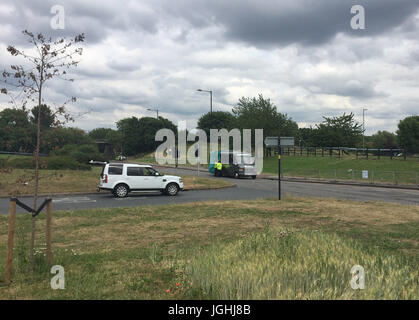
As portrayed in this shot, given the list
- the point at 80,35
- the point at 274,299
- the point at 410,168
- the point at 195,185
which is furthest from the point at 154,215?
the point at 410,168

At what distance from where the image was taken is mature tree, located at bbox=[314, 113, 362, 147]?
61.2 m

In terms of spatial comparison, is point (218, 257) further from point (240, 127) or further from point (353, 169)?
point (240, 127)

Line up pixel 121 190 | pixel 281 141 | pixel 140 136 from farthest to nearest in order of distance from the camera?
1. pixel 140 136
2. pixel 121 190
3. pixel 281 141

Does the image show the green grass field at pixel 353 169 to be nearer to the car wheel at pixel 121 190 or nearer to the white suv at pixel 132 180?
the white suv at pixel 132 180

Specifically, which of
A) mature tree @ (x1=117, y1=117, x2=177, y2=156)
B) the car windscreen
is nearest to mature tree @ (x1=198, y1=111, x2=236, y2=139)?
mature tree @ (x1=117, y1=117, x2=177, y2=156)

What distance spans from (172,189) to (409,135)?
1683 inches

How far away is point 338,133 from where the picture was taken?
6144 cm

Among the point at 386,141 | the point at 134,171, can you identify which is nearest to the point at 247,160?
the point at 134,171

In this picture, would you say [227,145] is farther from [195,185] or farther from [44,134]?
[44,134]

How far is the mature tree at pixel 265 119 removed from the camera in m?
50.6

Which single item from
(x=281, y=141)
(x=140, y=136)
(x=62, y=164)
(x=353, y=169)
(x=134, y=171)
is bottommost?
(x=353, y=169)

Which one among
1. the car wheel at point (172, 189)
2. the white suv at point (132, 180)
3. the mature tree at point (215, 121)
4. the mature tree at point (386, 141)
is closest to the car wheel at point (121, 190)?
the white suv at point (132, 180)

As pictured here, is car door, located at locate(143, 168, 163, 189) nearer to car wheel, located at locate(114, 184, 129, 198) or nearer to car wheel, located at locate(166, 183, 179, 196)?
car wheel, located at locate(166, 183, 179, 196)

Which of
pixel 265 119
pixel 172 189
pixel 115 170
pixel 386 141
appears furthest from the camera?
pixel 386 141
